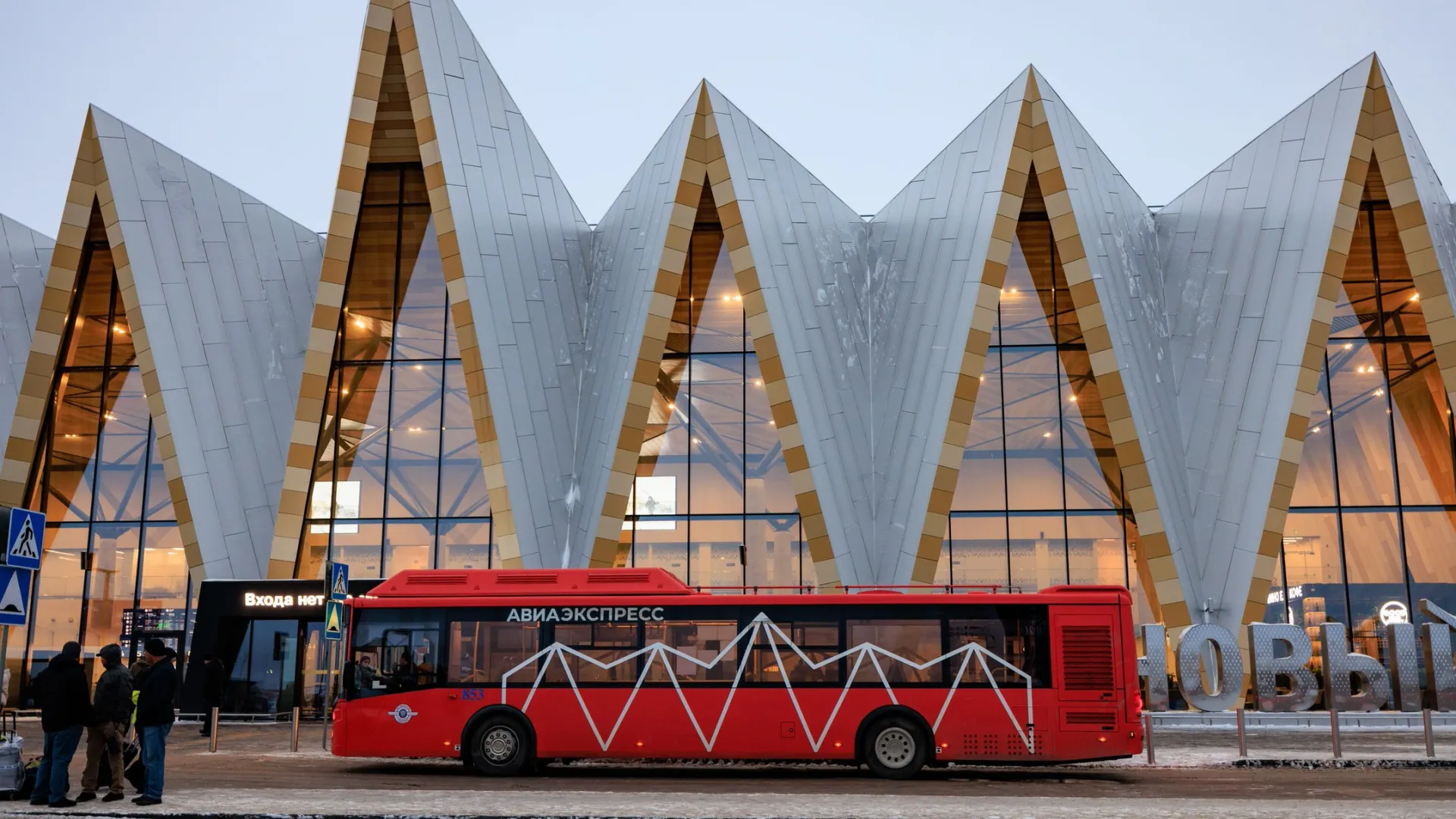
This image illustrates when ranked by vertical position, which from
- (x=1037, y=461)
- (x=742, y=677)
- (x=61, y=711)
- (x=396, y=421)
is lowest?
(x=61, y=711)

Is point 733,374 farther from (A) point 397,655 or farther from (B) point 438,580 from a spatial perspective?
(A) point 397,655

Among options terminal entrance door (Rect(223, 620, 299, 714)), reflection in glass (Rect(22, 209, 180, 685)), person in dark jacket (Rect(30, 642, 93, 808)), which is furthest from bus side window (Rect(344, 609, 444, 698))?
reflection in glass (Rect(22, 209, 180, 685))

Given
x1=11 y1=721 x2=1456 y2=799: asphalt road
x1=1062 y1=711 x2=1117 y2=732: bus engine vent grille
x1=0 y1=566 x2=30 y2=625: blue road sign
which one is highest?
x1=0 y1=566 x2=30 y2=625: blue road sign

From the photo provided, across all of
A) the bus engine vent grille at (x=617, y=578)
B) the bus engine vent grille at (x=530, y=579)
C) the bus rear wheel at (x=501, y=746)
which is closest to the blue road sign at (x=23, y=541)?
the bus engine vent grille at (x=530, y=579)

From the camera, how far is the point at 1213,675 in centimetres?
2652

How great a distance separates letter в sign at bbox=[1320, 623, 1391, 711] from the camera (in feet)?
86.0

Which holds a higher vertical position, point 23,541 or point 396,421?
point 396,421

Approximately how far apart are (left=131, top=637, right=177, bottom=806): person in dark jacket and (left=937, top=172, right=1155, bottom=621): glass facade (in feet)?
71.5

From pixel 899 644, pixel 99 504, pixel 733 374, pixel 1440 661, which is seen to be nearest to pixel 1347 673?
pixel 1440 661

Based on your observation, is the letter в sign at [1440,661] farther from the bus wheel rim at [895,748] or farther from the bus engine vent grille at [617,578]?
the bus engine vent grille at [617,578]

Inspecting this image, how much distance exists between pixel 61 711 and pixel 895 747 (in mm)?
10269

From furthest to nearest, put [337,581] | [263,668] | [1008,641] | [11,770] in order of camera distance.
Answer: [263,668] < [337,581] < [1008,641] < [11,770]

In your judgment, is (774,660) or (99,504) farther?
(99,504)

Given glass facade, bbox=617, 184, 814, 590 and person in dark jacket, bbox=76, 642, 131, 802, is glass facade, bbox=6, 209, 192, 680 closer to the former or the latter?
glass facade, bbox=617, 184, 814, 590
